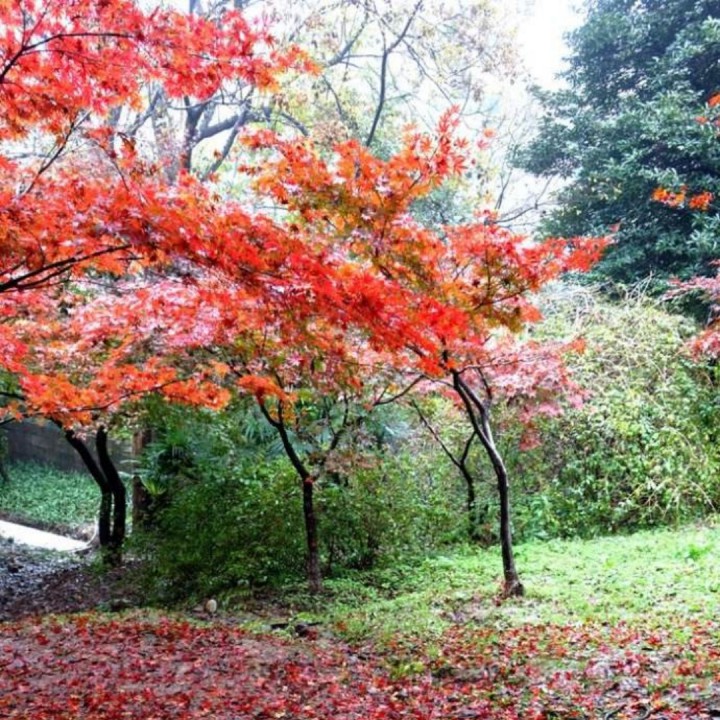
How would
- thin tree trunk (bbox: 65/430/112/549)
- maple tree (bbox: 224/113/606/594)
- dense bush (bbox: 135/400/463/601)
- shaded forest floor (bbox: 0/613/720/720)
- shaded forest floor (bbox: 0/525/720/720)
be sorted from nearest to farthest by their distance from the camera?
shaded forest floor (bbox: 0/613/720/720) < shaded forest floor (bbox: 0/525/720/720) < maple tree (bbox: 224/113/606/594) < dense bush (bbox: 135/400/463/601) < thin tree trunk (bbox: 65/430/112/549)

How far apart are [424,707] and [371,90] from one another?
1090cm

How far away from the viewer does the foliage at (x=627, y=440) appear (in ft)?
24.9

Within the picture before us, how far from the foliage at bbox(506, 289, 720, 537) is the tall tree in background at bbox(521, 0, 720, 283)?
1989 millimetres

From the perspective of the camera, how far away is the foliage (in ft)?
24.9

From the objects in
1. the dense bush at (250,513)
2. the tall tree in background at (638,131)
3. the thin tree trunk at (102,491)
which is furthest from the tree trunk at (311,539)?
the tall tree in background at (638,131)

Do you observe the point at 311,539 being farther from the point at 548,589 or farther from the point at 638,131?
the point at 638,131

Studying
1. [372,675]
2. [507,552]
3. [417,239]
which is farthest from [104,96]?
[507,552]

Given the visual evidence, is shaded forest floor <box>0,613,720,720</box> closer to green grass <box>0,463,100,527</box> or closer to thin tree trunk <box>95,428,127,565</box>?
thin tree trunk <box>95,428,127,565</box>

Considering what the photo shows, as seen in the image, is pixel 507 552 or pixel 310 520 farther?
pixel 310 520

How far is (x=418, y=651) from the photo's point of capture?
13.7 feet

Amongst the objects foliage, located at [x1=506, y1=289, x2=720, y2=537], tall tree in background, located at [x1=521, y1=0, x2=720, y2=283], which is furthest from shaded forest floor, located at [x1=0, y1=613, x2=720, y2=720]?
tall tree in background, located at [x1=521, y1=0, x2=720, y2=283]

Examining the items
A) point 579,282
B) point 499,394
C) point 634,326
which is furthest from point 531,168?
point 499,394

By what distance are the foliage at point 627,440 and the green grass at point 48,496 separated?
10103mm

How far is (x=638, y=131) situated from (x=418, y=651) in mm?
9100
